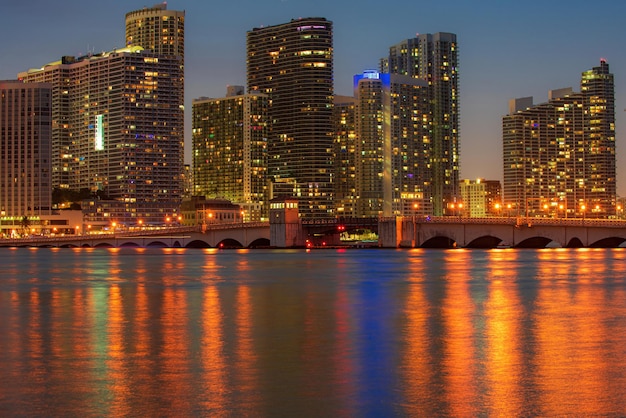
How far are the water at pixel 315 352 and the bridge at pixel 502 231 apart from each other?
322 ft

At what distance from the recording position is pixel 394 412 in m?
24.4

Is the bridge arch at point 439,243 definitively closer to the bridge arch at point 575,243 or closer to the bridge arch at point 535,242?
the bridge arch at point 535,242

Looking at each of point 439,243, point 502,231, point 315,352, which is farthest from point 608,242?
point 315,352

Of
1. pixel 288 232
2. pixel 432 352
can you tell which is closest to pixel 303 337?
pixel 432 352

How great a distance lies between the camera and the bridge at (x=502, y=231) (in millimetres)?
161712

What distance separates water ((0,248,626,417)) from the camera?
25.5 m

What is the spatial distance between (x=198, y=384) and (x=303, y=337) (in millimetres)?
11108

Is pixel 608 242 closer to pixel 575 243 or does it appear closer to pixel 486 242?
pixel 575 243

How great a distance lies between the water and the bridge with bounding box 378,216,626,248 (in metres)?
98.3

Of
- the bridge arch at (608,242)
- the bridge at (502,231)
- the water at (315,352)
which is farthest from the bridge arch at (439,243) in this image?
the water at (315,352)

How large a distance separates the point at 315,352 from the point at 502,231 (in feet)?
453

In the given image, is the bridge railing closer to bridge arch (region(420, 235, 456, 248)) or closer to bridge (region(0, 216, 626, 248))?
bridge (region(0, 216, 626, 248))

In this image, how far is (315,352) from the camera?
34.3 m

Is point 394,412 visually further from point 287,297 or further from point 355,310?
point 287,297
